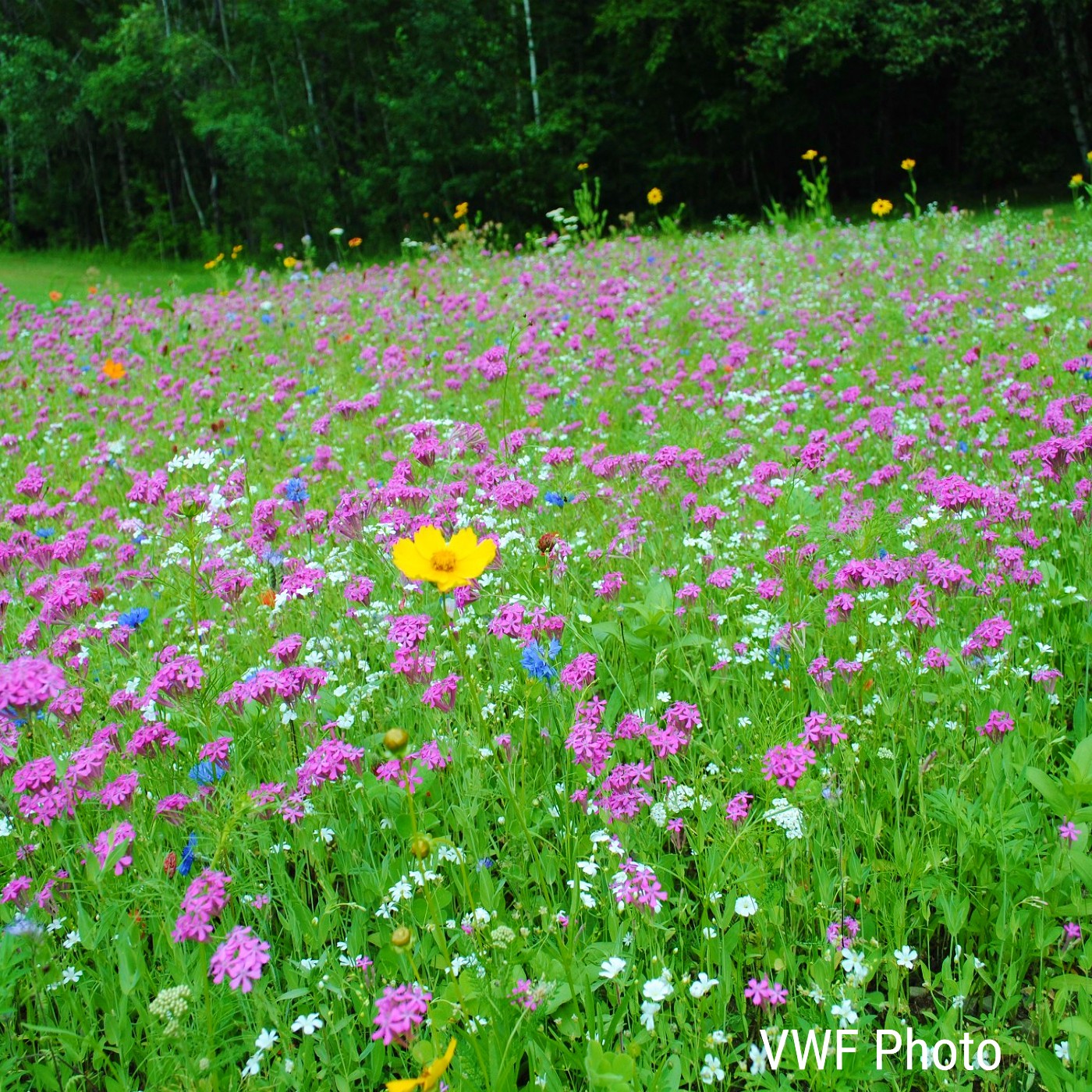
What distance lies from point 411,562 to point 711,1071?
3.35 feet

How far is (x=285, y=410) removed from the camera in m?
5.90

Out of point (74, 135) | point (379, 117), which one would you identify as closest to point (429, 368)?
point (379, 117)

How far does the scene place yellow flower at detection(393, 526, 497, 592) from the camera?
1.57 meters

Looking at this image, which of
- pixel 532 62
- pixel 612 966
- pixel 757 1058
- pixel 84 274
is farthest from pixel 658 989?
pixel 532 62

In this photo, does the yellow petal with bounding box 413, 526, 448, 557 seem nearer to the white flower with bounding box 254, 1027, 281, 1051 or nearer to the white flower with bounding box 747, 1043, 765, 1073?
the white flower with bounding box 254, 1027, 281, 1051

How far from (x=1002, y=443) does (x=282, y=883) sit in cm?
332

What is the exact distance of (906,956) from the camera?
67.1 inches

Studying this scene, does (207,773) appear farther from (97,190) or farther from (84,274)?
(97,190)

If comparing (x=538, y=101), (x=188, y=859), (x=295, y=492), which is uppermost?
(x=538, y=101)

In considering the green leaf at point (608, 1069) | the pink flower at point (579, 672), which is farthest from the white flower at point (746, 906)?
the pink flower at point (579, 672)

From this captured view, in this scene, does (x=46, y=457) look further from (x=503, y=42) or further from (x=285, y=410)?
(x=503, y=42)

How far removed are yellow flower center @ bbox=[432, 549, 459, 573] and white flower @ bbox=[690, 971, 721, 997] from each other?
871mm

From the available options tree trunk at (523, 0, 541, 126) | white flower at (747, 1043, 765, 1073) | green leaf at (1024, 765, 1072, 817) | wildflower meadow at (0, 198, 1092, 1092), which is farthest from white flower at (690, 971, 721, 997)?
tree trunk at (523, 0, 541, 126)

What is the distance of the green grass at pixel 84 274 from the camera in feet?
48.8
